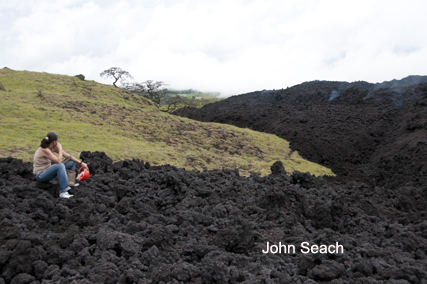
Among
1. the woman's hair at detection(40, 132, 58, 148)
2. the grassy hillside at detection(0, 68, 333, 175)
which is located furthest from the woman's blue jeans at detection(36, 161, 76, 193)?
the grassy hillside at detection(0, 68, 333, 175)

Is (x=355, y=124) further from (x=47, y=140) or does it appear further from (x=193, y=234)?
(x=47, y=140)

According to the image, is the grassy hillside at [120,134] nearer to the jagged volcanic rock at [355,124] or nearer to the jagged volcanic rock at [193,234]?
the jagged volcanic rock at [355,124]

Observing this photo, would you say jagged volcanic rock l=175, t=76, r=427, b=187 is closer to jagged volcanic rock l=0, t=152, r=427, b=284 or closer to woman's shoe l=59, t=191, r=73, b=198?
jagged volcanic rock l=0, t=152, r=427, b=284

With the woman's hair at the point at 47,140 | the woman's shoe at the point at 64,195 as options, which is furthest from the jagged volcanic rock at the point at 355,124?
the woman's hair at the point at 47,140

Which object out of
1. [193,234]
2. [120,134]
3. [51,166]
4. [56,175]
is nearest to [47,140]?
[51,166]

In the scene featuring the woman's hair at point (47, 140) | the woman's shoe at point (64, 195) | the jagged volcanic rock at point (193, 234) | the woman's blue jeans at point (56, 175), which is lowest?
the jagged volcanic rock at point (193, 234)

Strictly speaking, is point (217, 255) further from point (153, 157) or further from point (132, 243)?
point (153, 157)

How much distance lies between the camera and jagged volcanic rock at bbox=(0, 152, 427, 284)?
384cm

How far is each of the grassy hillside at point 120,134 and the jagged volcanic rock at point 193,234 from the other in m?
5.05

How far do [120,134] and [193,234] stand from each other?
12430mm

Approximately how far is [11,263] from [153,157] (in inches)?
366

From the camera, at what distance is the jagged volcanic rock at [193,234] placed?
384 cm

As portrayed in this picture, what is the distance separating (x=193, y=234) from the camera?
16.7ft

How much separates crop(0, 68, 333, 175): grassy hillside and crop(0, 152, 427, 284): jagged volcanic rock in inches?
199
